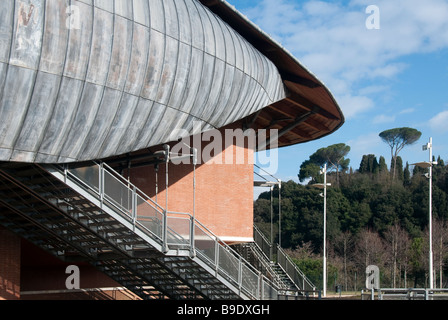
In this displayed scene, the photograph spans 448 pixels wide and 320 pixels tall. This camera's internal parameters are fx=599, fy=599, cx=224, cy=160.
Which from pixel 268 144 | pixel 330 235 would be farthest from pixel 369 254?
pixel 268 144

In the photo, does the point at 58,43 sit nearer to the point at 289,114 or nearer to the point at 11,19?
the point at 11,19

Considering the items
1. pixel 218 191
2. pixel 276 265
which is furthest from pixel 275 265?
pixel 218 191

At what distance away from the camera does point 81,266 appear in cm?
2475

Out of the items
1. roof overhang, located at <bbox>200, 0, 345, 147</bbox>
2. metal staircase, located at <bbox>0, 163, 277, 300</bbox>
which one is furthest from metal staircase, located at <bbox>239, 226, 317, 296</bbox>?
metal staircase, located at <bbox>0, 163, 277, 300</bbox>

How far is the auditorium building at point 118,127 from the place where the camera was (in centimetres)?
1447

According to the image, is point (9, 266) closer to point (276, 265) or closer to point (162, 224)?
point (162, 224)

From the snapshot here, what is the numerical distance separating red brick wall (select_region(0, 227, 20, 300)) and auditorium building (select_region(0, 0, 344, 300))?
39mm

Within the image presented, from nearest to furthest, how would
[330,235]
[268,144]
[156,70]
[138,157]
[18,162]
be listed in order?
[18,162]
[156,70]
[138,157]
[268,144]
[330,235]

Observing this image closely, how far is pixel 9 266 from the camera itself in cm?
1967

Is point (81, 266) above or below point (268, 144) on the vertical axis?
below

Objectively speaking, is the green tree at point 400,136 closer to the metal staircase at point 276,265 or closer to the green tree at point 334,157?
the green tree at point 334,157

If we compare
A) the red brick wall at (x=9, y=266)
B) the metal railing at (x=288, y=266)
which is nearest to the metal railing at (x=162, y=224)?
the red brick wall at (x=9, y=266)

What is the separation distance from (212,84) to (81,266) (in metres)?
10.3

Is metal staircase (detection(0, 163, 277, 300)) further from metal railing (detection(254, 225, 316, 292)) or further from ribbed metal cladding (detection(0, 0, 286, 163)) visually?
metal railing (detection(254, 225, 316, 292))
